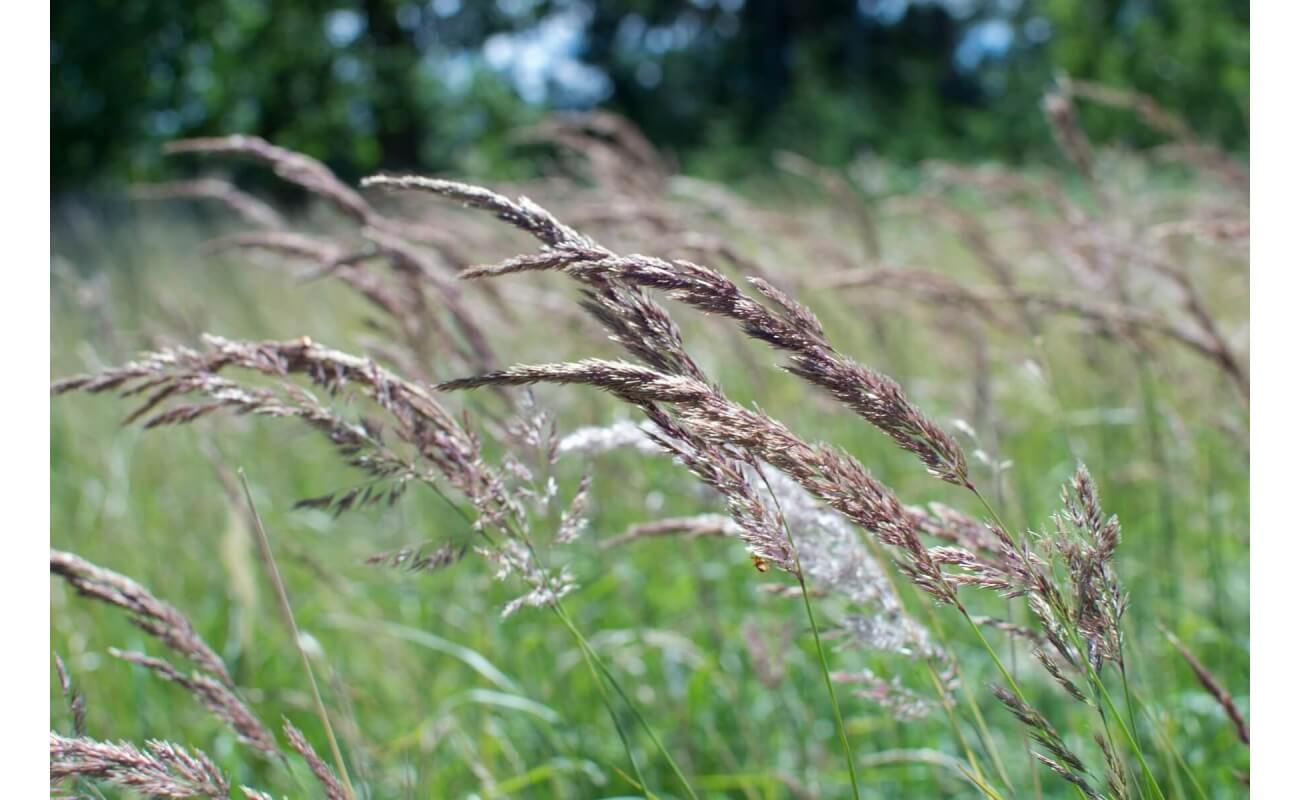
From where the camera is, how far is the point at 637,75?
22625mm

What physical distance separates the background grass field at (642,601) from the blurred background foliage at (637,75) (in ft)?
15.0

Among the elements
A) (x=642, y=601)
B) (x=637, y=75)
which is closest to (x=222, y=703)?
(x=642, y=601)

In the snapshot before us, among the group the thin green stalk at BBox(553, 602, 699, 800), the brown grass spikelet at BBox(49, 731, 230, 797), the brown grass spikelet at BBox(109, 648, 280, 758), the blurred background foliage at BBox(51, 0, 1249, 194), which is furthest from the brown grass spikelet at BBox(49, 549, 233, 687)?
the blurred background foliage at BBox(51, 0, 1249, 194)

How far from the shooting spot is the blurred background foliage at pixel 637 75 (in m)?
12.8

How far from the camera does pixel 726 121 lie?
18.1 metres

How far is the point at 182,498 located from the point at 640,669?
1.92 metres

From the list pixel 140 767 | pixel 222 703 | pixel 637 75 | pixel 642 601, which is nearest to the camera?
pixel 140 767

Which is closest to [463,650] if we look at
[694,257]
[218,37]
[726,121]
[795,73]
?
[694,257]

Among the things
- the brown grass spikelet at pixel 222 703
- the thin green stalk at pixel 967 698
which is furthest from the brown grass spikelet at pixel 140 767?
the thin green stalk at pixel 967 698

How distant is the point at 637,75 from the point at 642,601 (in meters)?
21.8

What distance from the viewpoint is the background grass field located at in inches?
67.0

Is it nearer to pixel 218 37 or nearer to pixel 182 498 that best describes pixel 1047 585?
pixel 182 498

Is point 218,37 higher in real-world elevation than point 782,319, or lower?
higher

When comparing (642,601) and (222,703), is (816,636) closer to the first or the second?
(222,703)
